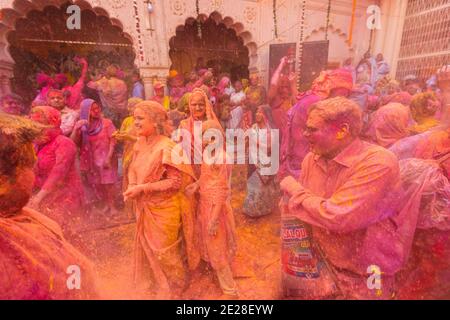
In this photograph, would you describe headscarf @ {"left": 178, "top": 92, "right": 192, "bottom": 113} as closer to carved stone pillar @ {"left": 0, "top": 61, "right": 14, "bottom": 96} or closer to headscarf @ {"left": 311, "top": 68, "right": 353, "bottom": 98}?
headscarf @ {"left": 311, "top": 68, "right": 353, "bottom": 98}

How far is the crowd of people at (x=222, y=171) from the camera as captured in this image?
1480mm

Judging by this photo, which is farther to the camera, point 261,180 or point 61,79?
point 261,180

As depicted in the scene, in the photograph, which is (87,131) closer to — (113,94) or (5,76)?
(113,94)

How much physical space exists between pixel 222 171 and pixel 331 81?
1.04 metres

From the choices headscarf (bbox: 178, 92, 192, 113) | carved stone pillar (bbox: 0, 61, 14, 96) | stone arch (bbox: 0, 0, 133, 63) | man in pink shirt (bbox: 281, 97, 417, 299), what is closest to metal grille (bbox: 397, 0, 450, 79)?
man in pink shirt (bbox: 281, 97, 417, 299)

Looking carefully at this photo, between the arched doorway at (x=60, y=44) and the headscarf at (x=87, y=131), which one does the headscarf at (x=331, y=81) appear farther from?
the headscarf at (x=87, y=131)

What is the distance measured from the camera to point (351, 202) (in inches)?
58.3

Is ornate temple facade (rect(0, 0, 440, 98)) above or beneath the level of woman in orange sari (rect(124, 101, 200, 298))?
above

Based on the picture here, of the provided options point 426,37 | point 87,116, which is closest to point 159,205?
point 87,116

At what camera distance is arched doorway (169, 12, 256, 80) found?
1.66 m

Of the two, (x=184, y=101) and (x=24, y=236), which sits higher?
(x=184, y=101)

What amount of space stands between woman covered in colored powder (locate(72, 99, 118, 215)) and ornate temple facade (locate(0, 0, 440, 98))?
47cm

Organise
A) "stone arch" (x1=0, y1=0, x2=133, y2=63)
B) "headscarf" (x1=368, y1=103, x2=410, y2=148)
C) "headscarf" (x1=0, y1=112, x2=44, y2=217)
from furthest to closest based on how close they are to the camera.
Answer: "headscarf" (x1=368, y1=103, x2=410, y2=148), "stone arch" (x1=0, y1=0, x2=133, y2=63), "headscarf" (x1=0, y1=112, x2=44, y2=217)
